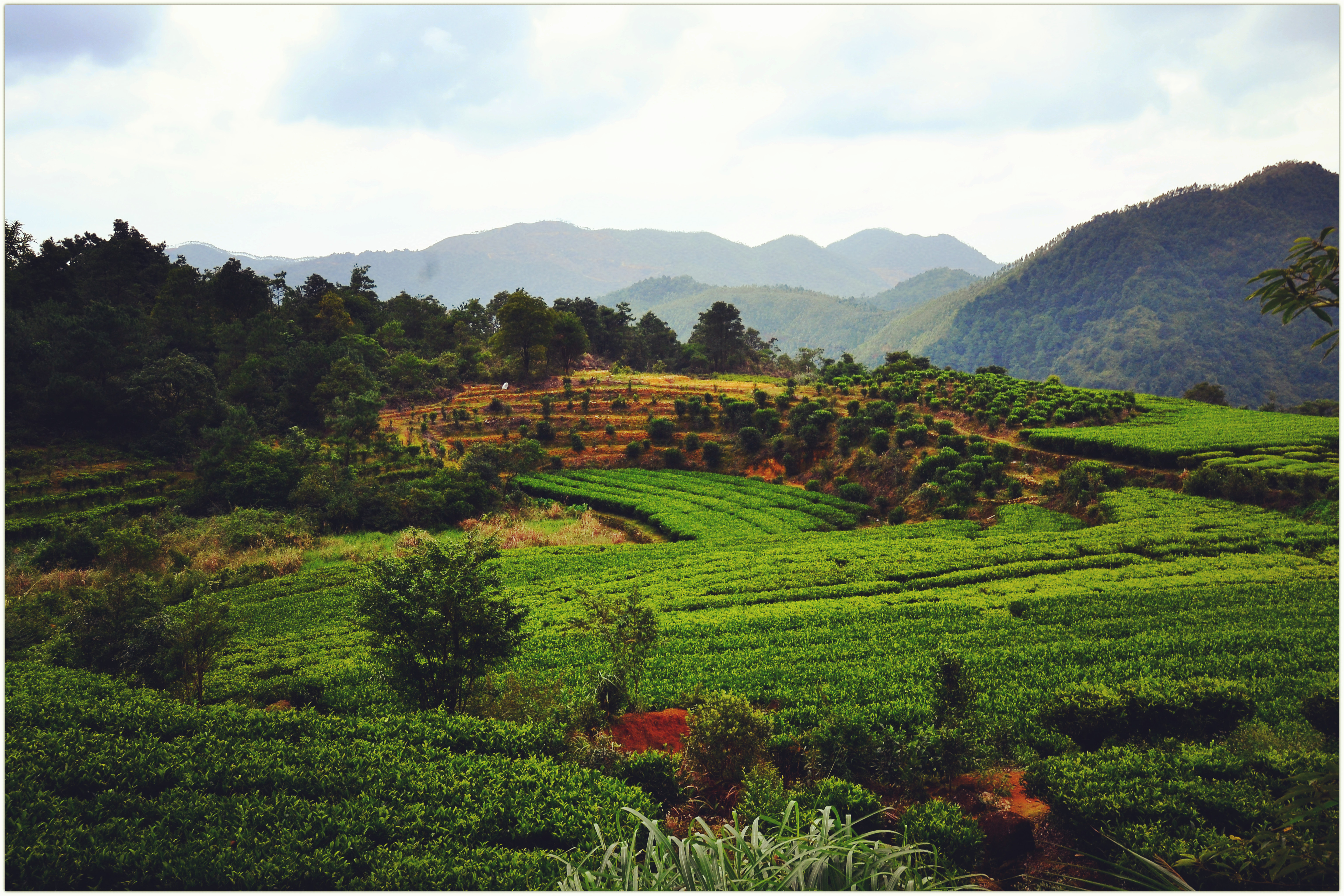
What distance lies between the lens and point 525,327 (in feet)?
189

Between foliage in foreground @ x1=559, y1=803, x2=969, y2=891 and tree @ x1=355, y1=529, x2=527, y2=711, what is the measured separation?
16.1 feet

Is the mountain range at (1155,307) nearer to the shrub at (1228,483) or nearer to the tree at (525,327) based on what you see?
the shrub at (1228,483)

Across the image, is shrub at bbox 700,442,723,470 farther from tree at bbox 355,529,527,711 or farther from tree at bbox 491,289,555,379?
tree at bbox 355,529,527,711

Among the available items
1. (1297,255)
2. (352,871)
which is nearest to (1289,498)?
(1297,255)

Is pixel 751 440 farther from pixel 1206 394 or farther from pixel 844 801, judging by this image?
pixel 1206 394

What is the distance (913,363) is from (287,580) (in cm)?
5450

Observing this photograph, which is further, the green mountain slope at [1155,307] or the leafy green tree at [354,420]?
the green mountain slope at [1155,307]

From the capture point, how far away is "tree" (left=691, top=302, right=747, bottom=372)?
72375 mm

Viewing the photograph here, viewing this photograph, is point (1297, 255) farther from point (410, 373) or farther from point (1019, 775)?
point (410, 373)

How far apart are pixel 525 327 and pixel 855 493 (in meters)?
33.9

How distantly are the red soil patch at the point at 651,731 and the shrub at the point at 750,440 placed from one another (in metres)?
33.8

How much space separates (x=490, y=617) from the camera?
417 inches

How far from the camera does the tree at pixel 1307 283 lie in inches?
169

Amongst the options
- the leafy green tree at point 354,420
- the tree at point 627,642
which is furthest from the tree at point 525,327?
the tree at point 627,642
